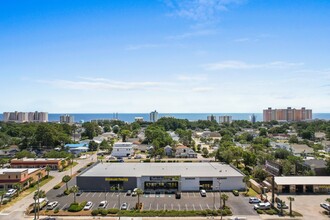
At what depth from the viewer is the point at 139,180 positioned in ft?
141

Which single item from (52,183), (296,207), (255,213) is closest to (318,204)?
(296,207)

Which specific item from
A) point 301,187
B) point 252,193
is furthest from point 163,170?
point 301,187

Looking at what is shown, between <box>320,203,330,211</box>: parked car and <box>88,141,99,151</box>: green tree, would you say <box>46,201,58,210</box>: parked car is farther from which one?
<box>88,141,99,151</box>: green tree

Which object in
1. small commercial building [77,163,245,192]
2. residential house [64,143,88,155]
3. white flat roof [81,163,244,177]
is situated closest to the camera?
small commercial building [77,163,245,192]

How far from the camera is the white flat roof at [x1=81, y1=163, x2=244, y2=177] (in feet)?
146

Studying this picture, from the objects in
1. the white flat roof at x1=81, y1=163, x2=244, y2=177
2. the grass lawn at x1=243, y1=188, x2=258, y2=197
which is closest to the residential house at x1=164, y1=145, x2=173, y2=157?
the white flat roof at x1=81, y1=163, x2=244, y2=177

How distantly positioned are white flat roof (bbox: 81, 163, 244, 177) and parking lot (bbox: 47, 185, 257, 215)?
362 cm

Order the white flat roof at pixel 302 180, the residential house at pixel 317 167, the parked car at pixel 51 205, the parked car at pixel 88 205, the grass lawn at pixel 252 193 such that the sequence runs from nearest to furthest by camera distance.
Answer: the parked car at pixel 88 205 → the parked car at pixel 51 205 → the grass lawn at pixel 252 193 → the white flat roof at pixel 302 180 → the residential house at pixel 317 167

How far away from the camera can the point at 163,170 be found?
4709 centimetres

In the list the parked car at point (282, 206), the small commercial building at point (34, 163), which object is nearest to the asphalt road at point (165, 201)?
the parked car at point (282, 206)

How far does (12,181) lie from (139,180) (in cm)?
1873

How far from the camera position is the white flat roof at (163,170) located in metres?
44.4

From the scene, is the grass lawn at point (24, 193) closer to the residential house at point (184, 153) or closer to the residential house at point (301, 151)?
the residential house at point (184, 153)

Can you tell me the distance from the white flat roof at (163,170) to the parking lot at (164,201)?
11.9ft
